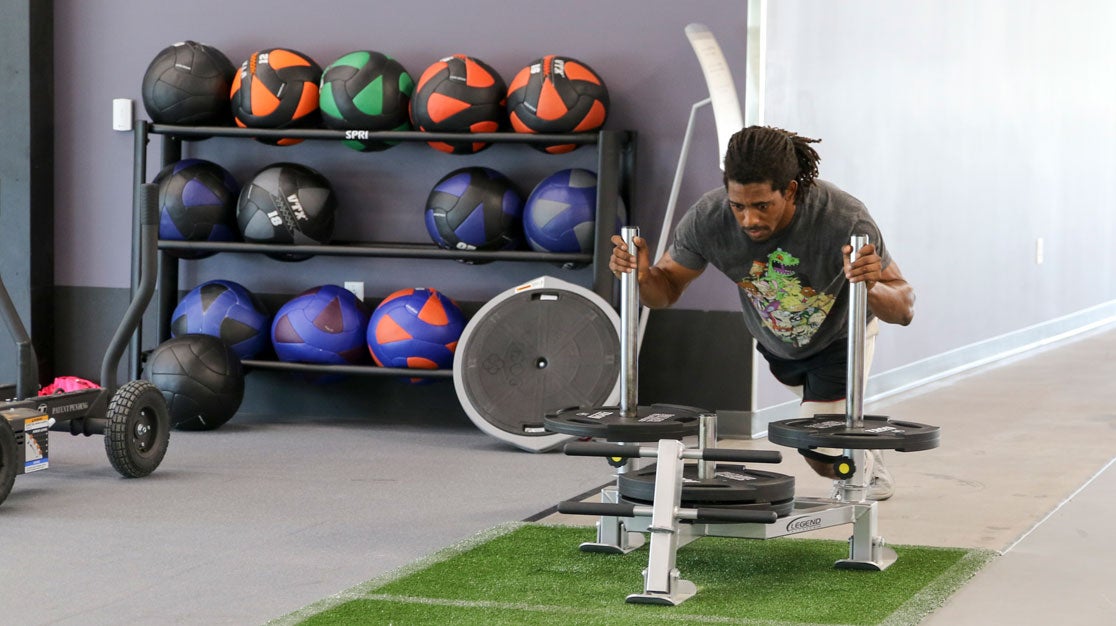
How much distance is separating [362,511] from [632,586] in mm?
1189

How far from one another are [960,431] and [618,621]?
3285mm

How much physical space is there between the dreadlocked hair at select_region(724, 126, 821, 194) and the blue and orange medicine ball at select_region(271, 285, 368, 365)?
250cm

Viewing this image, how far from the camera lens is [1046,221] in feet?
30.3

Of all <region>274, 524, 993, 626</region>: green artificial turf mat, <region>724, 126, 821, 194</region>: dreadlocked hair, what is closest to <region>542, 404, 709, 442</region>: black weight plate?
<region>274, 524, 993, 626</region>: green artificial turf mat

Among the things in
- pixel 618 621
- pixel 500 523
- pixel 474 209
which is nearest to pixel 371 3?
pixel 474 209

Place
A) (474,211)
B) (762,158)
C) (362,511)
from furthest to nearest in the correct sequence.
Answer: (474,211), (362,511), (762,158)

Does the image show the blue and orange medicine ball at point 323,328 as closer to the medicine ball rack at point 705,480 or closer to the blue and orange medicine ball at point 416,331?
the blue and orange medicine ball at point 416,331

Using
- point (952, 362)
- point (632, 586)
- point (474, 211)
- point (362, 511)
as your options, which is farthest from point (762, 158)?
point (952, 362)

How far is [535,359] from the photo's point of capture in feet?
16.9

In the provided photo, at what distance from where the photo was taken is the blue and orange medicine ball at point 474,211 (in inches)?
208

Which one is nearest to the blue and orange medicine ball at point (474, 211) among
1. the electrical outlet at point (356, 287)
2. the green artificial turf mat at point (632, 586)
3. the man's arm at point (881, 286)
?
the electrical outlet at point (356, 287)

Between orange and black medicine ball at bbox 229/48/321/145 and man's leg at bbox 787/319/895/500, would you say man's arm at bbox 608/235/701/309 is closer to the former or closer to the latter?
man's leg at bbox 787/319/895/500

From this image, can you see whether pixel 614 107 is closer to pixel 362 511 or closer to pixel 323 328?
pixel 323 328

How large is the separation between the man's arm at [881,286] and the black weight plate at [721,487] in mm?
471
